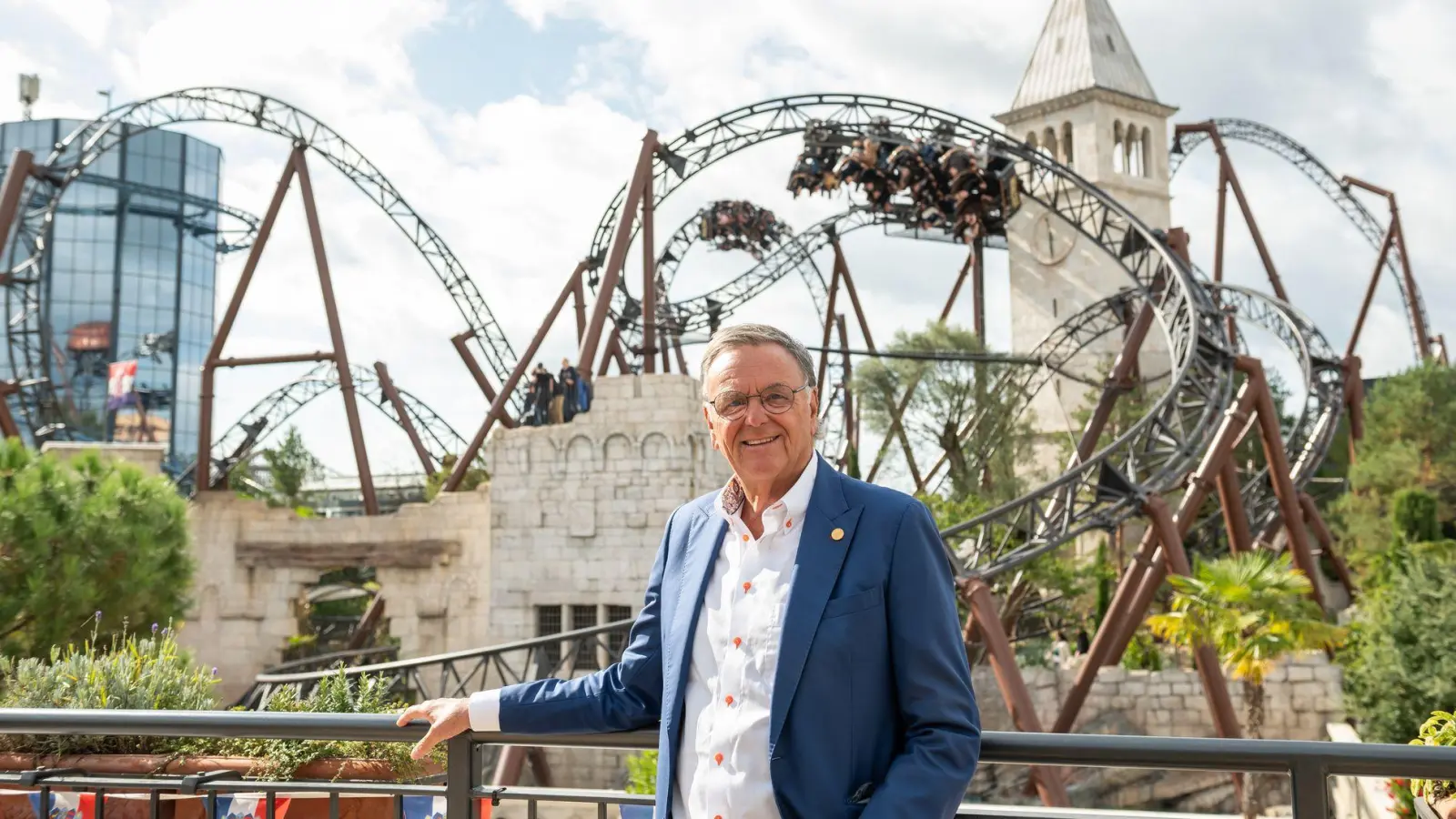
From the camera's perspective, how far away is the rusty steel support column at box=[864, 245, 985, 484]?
3047 centimetres

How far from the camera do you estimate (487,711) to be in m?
3.26

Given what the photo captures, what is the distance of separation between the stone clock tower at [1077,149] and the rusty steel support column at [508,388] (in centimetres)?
2224

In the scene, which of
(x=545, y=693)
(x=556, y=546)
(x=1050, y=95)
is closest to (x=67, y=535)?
(x=556, y=546)

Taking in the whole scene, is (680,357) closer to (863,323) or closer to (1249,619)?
(863,323)

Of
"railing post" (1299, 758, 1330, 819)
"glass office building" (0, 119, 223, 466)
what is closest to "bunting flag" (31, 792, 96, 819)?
"railing post" (1299, 758, 1330, 819)

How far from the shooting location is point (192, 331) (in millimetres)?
62469

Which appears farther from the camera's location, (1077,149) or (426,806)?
(1077,149)

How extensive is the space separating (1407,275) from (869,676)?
142 feet

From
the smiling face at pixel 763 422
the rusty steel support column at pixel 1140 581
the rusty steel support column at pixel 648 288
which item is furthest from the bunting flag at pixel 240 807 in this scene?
the rusty steel support column at pixel 648 288

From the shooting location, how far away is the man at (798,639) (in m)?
2.62

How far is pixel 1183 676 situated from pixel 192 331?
54.6 metres

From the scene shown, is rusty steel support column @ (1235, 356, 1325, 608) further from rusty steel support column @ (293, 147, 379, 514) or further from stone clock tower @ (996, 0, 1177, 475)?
stone clock tower @ (996, 0, 1177, 475)

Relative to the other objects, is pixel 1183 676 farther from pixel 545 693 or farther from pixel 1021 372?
pixel 545 693

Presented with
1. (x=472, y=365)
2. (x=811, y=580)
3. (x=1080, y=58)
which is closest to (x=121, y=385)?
(x=472, y=365)
